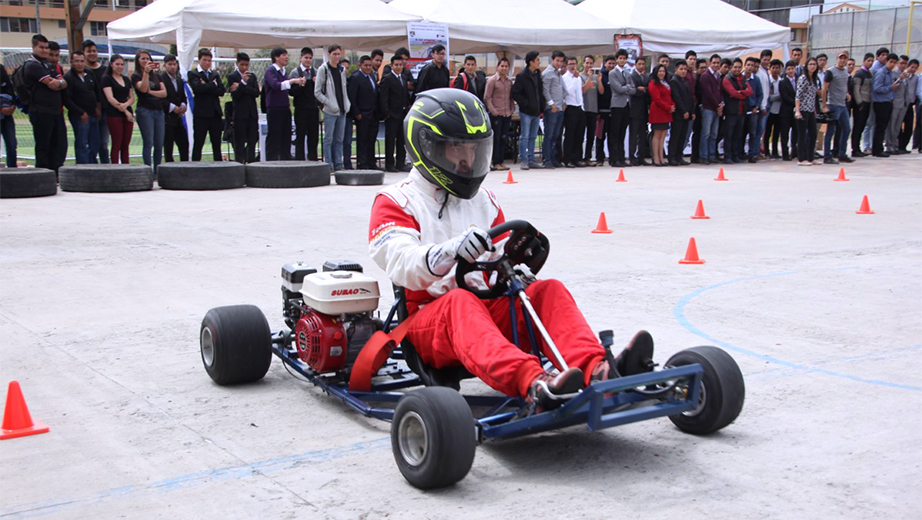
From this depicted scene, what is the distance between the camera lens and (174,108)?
1488 cm

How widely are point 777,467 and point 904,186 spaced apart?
12713 mm

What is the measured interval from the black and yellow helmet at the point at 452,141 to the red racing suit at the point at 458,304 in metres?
0.14

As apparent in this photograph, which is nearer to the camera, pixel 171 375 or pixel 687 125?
pixel 171 375

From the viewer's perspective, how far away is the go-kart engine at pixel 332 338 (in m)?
4.38

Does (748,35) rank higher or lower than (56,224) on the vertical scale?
higher

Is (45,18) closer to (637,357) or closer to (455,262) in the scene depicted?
(455,262)

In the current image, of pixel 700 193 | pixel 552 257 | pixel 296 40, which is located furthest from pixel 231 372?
pixel 296 40

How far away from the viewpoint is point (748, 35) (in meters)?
21.1

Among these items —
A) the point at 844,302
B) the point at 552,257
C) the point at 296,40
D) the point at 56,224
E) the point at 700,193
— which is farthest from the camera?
the point at 296,40

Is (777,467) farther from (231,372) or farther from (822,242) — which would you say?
(822,242)

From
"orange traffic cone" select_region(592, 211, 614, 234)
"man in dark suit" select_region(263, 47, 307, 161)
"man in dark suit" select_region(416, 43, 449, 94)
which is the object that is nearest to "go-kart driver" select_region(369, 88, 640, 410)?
"orange traffic cone" select_region(592, 211, 614, 234)

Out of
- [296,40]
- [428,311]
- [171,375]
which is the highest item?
[296,40]

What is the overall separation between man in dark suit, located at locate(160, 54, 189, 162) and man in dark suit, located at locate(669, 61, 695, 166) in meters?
9.13

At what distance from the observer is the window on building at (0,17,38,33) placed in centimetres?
6981
